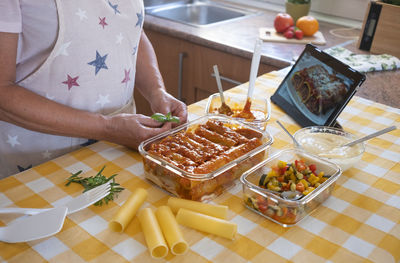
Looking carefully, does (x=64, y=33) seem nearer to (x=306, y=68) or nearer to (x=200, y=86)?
(x=306, y=68)

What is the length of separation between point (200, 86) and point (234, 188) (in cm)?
139

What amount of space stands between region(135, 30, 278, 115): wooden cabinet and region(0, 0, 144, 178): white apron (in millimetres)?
908

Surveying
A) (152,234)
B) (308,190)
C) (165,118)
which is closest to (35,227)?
(152,234)

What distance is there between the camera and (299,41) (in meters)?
2.22

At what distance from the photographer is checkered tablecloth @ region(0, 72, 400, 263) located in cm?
79

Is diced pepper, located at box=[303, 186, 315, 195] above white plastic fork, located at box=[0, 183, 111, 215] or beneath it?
above

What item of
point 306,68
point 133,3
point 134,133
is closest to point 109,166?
point 134,133

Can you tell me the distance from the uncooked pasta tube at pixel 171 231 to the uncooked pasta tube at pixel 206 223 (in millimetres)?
23

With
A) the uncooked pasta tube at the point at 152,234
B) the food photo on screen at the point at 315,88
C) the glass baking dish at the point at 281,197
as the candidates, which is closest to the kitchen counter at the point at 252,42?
the food photo on screen at the point at 315,88

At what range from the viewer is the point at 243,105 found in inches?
52.8

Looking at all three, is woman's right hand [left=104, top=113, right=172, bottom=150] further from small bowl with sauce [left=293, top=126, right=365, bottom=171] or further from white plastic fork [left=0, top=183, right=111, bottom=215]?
small bowl with sauce [left=293, top=126, right=365, bottom=171]

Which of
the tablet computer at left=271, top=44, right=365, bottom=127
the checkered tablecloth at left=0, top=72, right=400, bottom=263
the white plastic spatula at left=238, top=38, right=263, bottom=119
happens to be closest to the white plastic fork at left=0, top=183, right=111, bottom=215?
the checkered tablecloth at left=0, top=72, right=400, bottom=263

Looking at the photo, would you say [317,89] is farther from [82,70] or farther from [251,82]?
[82,70]

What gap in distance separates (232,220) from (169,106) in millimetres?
459
